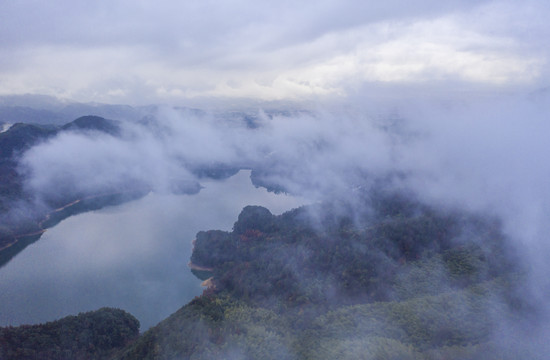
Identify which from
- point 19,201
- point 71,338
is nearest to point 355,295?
point 71,338

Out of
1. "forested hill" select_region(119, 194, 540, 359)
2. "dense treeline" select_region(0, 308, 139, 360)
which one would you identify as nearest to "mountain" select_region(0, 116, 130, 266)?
"dense treeline" select_region(0, 308, 139, 360)

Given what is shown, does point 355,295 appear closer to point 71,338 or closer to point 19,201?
point 71,338

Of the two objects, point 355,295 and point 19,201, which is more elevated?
point 19,201

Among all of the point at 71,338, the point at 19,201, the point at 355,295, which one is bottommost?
the point at 355,295

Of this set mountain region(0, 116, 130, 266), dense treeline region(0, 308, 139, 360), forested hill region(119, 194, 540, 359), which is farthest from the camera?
mountain region(0, 116, 130, 266)

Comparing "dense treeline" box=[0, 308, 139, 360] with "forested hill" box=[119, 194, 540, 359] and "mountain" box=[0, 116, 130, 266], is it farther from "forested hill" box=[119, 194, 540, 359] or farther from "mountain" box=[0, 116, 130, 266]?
"mountain" box=[0, 116, 130, 266]
